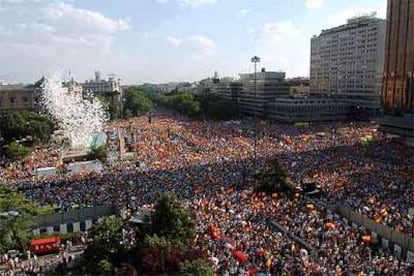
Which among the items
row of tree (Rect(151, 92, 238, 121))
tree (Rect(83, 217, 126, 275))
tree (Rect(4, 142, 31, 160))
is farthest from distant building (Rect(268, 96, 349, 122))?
tree (Rect(83, 217, 126, 275))

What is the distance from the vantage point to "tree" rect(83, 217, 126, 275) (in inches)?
741

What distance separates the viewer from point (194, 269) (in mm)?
15852

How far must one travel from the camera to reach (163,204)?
1966 centimetres

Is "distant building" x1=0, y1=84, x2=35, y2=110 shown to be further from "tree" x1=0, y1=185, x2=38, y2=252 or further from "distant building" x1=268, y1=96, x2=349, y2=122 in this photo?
"tree" x1=0, y1=185, x2=38, y2=252

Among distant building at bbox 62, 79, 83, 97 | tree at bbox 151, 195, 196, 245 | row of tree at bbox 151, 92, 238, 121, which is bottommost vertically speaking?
row of tree at bbox 151, 92, 238, 121

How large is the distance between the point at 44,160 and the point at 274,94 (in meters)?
82.6

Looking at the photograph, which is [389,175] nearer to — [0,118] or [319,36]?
[0,118]

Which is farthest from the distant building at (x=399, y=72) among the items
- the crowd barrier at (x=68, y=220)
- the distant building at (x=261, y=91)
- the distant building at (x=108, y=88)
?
the distant building at (x=108, y=88)

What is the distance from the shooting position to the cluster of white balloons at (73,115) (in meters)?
58.4

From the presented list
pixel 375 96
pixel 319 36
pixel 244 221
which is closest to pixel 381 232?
pixel 244 221

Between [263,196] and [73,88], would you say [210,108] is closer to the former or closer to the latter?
[73,88]

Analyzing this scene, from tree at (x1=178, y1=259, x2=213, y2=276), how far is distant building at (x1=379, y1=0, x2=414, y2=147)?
44.6 meters

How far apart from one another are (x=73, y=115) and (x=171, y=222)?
46800 millimetres

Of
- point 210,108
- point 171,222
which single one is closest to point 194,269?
point 171,222
